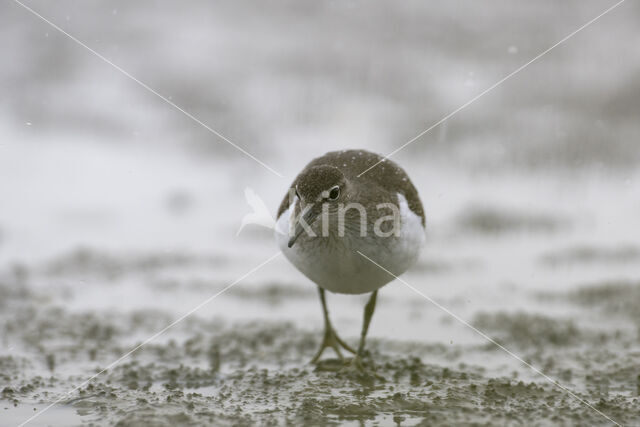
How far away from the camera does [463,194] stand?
30.9 feet

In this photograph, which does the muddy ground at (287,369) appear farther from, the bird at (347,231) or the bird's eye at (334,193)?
the bird's eye at (334,193)

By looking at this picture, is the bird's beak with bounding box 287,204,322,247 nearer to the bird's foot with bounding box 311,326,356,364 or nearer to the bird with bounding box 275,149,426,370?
the bird with bounding box 275,149,426,370

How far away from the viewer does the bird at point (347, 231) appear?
15.9 feet

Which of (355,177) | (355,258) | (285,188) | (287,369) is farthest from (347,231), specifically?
(285,188)

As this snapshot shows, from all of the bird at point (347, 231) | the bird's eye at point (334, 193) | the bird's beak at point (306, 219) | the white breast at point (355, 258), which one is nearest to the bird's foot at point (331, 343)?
the bird at point (347, 231)

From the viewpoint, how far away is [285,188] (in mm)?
9258

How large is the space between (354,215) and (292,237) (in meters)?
0.47

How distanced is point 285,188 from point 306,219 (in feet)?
14.6

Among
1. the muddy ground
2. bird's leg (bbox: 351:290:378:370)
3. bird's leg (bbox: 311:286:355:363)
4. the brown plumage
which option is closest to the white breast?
the brown plumage

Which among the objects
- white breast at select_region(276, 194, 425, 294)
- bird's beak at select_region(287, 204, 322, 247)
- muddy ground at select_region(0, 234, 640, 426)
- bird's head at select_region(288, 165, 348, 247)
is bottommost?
muddy ground at select_region(0, 234, 640, 426)

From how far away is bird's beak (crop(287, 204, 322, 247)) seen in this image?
4.82 metres

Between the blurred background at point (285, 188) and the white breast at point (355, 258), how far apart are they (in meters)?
0.72

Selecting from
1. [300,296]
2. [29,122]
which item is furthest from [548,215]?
[29,122]

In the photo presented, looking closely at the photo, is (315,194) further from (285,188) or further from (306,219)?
(285,188)
